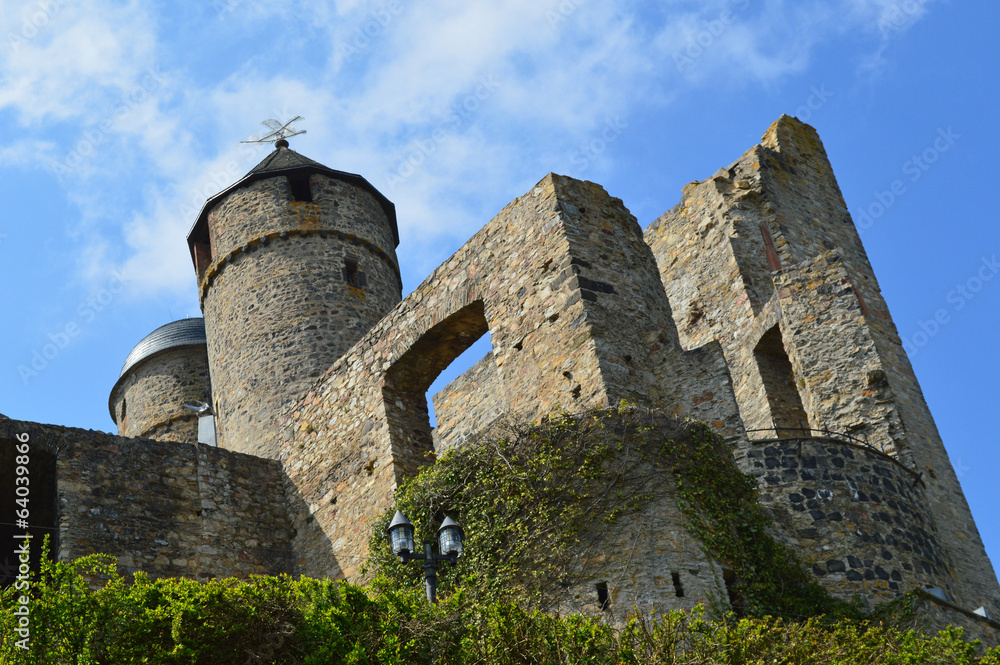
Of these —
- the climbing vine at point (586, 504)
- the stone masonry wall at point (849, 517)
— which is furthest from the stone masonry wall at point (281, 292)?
the stone masonry wall at point (849, 517)

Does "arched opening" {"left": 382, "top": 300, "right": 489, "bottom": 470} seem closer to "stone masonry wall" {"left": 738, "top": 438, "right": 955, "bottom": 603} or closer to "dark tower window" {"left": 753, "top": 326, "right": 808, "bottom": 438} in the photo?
"stone masonry wall" {"left": 738, "top": 438, "right": 955, "bottom": 603}

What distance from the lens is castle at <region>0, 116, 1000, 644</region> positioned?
29.8ft

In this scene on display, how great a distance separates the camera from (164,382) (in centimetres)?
1975

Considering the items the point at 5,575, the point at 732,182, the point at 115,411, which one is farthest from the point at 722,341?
the point at 115,411

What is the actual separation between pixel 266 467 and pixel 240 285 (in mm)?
3601

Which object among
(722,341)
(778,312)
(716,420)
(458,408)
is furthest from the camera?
(458,408)

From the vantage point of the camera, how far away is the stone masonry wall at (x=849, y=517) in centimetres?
854

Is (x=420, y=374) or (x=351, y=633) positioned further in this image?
(x=420, y=374)

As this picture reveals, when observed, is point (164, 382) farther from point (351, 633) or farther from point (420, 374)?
point (351, 633)

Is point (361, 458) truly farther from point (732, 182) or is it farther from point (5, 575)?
point (732, 182)

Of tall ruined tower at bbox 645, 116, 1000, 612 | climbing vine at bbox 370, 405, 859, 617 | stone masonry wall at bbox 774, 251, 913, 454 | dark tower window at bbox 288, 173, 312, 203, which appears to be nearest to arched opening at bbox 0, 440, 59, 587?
climbing vine at bbox 370, 405, 859, 617

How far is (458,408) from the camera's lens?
16.5 metres

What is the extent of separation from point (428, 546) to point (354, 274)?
839 cm

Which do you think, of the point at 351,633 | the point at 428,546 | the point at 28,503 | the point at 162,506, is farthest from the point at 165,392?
the point at 351,633
